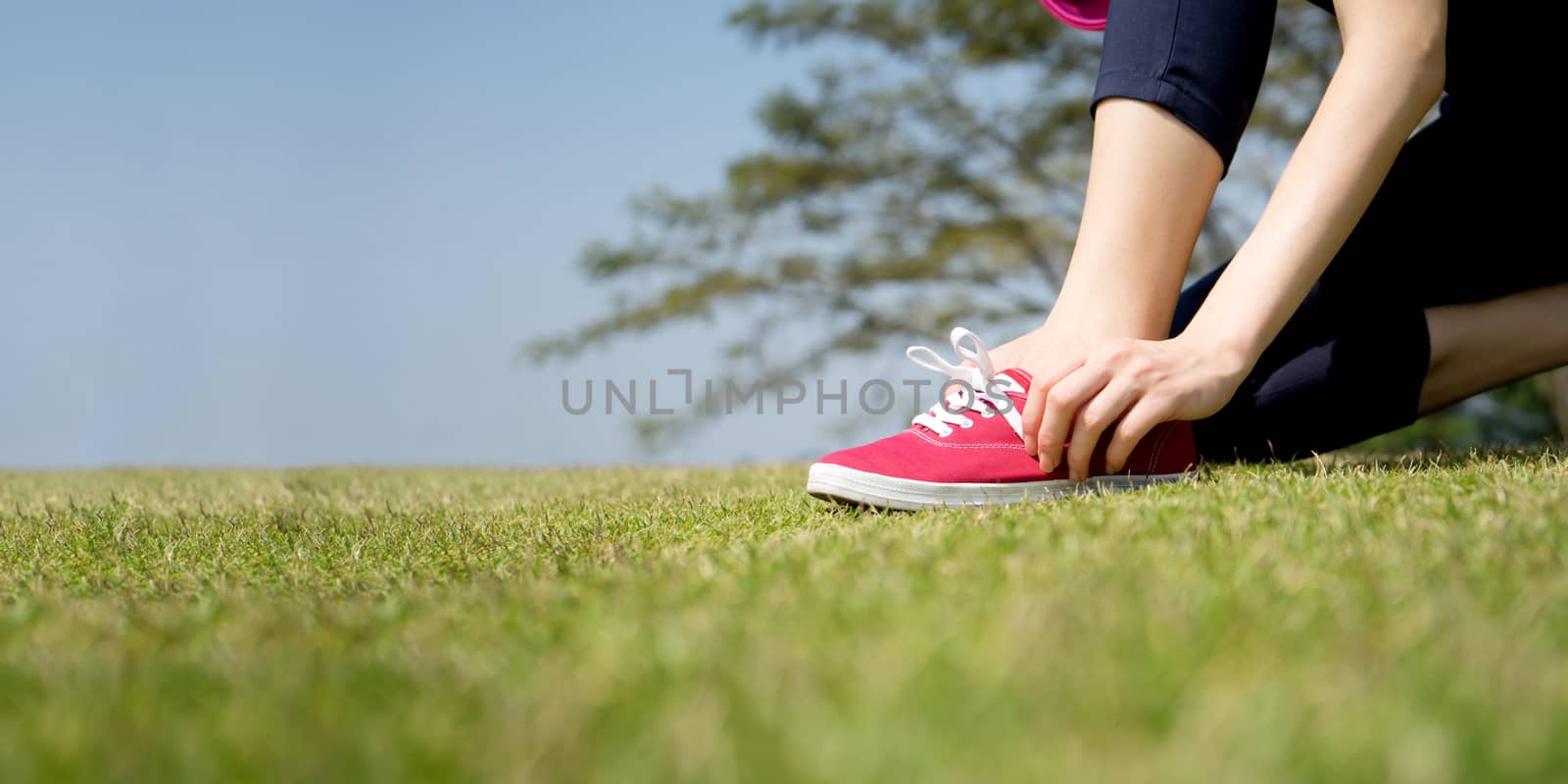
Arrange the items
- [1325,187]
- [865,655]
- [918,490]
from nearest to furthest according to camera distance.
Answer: [865,655]
[1325,187]
[918,490]

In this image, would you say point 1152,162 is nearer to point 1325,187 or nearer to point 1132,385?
point 1325,187

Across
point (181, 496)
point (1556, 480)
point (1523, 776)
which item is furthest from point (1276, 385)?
point (181, 496)

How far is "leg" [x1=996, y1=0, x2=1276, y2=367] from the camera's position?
178 cm

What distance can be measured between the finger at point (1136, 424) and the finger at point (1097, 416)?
14mm

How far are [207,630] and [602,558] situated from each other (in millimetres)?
486

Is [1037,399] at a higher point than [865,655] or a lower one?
higher

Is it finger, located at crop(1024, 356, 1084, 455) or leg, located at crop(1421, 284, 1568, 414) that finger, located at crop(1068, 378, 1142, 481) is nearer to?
finger, located at crop(1024, 356, 1084, 455)

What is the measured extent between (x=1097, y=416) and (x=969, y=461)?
213 mm

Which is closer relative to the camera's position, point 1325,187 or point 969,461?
point 1325,187

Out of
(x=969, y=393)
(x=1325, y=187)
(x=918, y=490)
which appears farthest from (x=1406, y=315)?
(x=918, y=490)

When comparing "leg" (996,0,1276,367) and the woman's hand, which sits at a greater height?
"leg" (996,0,1276,367)

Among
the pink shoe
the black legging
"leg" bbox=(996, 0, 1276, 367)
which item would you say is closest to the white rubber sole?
the pink shoe

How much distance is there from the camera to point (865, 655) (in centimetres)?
75

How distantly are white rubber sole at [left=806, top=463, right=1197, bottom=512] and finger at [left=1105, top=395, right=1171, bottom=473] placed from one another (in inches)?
2.5
